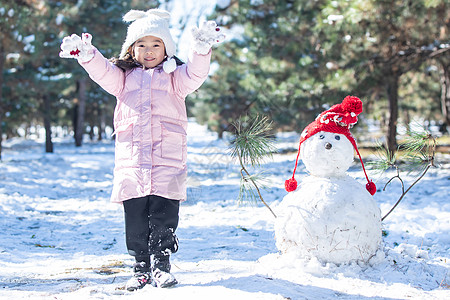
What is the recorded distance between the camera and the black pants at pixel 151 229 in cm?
281

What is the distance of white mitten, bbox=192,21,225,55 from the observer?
8.78ft

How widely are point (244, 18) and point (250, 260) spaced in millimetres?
10499

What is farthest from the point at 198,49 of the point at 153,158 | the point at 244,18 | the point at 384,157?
the point at 244,18

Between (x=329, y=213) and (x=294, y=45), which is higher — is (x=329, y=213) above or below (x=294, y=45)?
below

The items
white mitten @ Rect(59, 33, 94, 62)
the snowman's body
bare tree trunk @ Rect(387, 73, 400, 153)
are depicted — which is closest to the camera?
white mitten @ Rect(59, 33, 94, 62)

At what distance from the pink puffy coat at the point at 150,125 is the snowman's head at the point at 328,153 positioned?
37.7 inches

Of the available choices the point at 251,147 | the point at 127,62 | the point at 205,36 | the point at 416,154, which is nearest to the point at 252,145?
the point at 251,147

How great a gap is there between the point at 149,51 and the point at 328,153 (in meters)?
→ 1.52

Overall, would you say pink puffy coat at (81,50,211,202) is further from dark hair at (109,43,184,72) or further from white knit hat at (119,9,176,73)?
white knit hat at (119,9,176,73)

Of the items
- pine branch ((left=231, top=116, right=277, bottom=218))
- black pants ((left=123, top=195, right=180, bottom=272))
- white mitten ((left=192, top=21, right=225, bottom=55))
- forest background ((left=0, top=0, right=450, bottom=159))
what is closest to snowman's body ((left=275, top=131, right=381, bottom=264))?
pine branch ((left=231, top=116, right=277, bottom=218))

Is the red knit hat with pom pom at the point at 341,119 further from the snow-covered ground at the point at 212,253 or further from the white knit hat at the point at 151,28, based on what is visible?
the white knit hat at the point at 151,28

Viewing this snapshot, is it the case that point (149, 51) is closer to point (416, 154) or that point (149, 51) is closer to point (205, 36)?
point (205, 36)

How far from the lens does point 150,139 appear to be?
279 cm

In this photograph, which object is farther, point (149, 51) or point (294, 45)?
point (294, 45)
